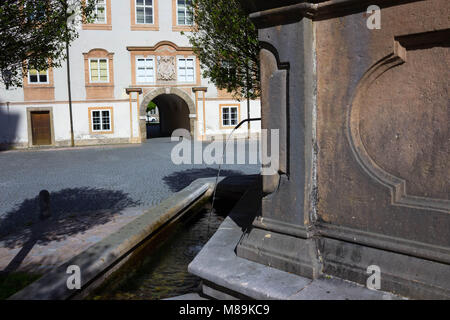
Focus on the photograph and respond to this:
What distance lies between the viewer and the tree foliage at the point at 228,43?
6.71 meters

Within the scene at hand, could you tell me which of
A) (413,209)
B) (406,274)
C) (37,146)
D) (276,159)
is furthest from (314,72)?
(37,146)

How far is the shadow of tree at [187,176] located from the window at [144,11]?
16262mm

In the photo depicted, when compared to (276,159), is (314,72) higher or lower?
higher

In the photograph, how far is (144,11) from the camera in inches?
989

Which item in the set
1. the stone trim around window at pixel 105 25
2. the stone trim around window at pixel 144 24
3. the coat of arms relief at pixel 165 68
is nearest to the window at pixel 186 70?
Result: the coat of arms relief at pixel 165 68

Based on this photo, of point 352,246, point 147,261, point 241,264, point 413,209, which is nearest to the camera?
point 413,209

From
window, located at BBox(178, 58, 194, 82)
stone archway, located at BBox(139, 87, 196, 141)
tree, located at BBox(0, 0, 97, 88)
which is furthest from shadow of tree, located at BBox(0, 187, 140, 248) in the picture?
window, located at BBox(178, 58, 194, 82)

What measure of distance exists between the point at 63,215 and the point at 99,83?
63.8 feet

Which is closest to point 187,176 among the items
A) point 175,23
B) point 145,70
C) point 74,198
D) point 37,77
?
point 74,198

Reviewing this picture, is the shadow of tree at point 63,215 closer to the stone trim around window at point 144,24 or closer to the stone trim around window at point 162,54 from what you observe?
the stone trim around window at point 162,54
